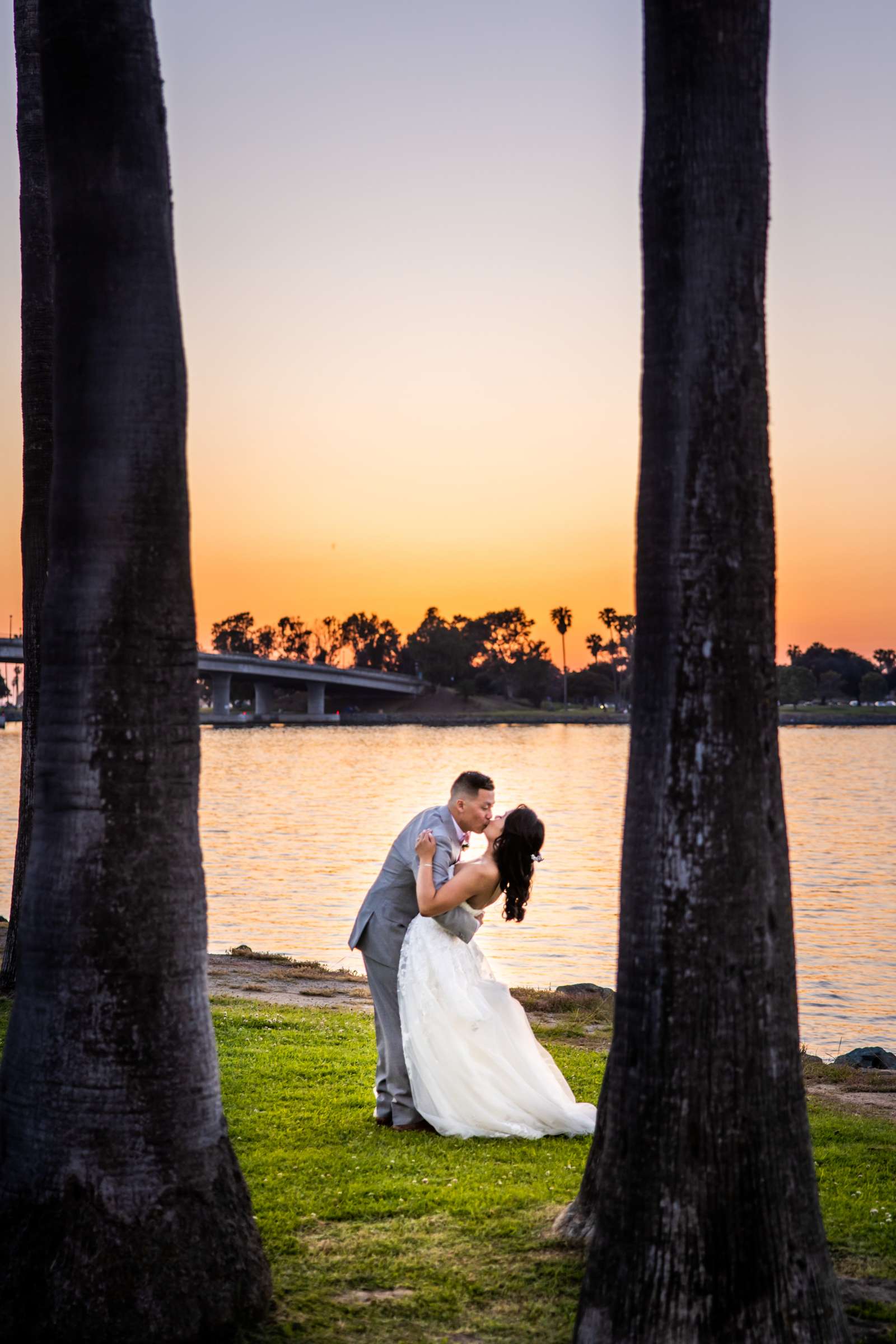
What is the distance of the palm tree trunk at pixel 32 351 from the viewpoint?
10.6 m

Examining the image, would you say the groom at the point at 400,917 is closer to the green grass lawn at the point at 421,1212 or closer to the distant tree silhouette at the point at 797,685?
the green grass lawn at the point at 421,1212

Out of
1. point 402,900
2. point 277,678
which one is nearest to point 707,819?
point 402,900

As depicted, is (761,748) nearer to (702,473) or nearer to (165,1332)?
(702,473)

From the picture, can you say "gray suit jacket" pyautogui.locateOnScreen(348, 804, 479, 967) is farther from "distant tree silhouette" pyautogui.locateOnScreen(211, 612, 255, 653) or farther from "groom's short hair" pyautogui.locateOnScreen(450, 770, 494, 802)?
"distant tree silhouette" pyautogui.locateOnScreen(211, 612, 255, 653)

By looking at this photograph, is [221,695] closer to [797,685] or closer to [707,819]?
[797,685]

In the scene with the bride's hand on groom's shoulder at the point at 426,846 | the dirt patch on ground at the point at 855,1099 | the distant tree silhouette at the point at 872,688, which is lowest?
the dirt patch on ground at the point at 855,1099

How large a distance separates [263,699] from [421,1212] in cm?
13899

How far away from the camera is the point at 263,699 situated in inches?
5664

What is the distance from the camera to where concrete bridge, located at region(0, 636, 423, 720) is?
11194 centimetres

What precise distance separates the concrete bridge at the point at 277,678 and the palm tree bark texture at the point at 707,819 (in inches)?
3743

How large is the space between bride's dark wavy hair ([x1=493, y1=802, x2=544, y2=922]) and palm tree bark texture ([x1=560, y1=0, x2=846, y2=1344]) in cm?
332

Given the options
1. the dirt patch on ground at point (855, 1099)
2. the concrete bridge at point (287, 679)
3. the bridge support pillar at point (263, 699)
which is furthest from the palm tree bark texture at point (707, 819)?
the bridge support pillar at point (263, 699)

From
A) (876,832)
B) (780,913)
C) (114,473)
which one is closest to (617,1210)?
(780,913)

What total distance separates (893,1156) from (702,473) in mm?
5033
